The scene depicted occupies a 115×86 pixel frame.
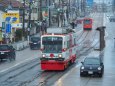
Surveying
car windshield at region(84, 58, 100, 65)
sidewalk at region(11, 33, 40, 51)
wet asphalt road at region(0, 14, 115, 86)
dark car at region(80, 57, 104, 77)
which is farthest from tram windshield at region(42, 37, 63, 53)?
sidewalk at region(11, 33, 40, 51)

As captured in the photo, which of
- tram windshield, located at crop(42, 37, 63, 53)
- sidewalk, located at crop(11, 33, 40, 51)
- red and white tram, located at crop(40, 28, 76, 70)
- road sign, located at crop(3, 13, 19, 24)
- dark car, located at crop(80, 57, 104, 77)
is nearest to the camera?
dark car, located at crop(80, 57, 104, 77)

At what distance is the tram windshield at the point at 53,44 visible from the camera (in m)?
35.7

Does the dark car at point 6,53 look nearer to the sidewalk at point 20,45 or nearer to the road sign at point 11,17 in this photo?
the sidewalk at point 20,45

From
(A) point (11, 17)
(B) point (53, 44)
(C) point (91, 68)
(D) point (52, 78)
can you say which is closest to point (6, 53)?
(B) point (53, 44)

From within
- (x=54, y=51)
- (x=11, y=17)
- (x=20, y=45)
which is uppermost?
(x=11, y=17)

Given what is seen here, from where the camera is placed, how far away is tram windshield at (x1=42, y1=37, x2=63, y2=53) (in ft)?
117

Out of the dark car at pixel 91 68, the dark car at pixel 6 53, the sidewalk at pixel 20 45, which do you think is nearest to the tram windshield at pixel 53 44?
the dark car at pixel 91 68

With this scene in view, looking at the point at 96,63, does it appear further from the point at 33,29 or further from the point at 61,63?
the point at 33,29

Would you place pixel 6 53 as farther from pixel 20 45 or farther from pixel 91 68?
pixel 20 45

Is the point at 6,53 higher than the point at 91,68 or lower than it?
lower

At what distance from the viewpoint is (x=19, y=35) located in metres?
73.9

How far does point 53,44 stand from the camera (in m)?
35.8

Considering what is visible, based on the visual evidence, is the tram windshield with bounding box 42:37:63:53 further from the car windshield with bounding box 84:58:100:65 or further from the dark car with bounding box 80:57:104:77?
the dark car with bounding box 80:57:104:77

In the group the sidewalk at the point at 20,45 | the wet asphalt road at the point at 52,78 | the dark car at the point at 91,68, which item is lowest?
the sidewalk at the point at 20,45
